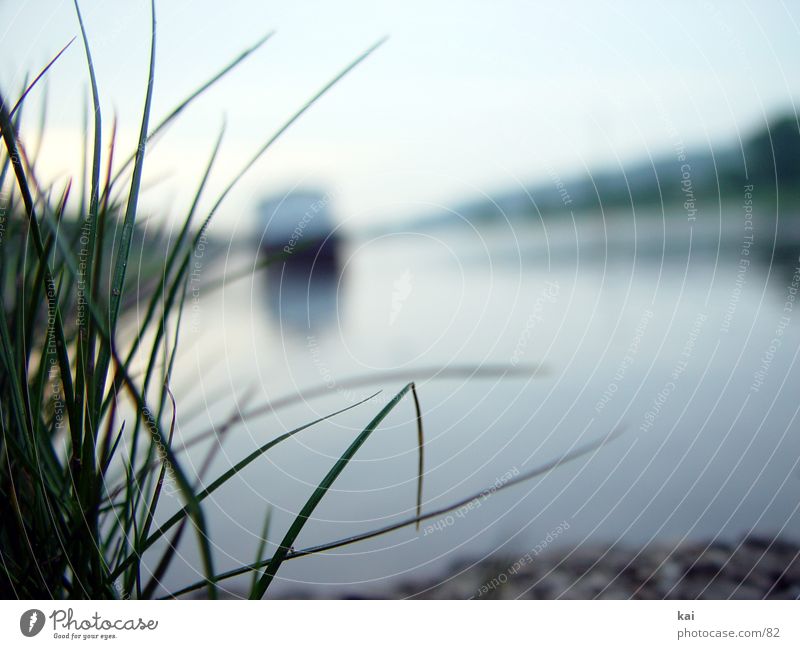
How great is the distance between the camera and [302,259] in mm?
507

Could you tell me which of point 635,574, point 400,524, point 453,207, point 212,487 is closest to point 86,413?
point 212,487

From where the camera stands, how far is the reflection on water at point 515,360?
1.62 ft

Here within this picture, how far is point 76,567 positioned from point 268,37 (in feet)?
1.22

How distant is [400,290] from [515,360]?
12cm

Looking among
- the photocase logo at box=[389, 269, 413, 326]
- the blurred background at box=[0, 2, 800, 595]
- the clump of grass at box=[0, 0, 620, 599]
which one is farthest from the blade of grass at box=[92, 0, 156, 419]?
the photocase logo at box=[389, 269, 413, 326]

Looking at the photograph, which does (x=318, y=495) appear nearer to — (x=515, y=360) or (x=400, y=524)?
(x=400, y=524)

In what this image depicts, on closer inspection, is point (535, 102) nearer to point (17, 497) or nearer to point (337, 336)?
point (337, 336)

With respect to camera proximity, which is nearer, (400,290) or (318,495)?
(318,495)

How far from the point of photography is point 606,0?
1.54ft
